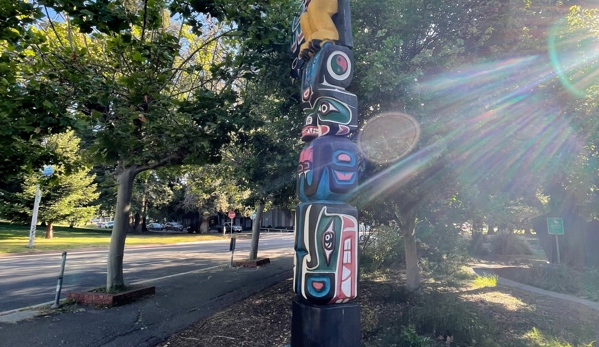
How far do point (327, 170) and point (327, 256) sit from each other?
3.17ft

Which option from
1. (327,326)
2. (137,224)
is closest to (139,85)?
(327,326)

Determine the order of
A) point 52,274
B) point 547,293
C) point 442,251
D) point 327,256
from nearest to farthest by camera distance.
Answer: point 327,256, point 547,293, point 52,274, point 442,251

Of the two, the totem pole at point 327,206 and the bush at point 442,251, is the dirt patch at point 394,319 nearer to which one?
the totem pole at point 327,206

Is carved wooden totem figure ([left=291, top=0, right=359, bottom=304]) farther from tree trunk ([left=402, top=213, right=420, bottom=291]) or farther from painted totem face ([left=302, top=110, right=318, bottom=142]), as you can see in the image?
tree trunk ([left=402, top=213, right=420, bottom=291])

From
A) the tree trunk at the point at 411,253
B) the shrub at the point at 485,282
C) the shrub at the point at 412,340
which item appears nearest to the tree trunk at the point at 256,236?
the tree trunk at the point at 411,253

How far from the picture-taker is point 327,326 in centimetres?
401

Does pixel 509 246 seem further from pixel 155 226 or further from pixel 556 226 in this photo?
pixel 155 226

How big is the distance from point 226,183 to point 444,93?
41.6 feet

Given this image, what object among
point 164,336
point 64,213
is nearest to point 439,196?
point 164,336

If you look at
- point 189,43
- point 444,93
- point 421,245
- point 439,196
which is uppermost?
point 189,43

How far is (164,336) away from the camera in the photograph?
19.9 feet

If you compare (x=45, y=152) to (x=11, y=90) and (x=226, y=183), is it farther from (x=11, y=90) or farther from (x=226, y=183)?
(x=226, y=183)

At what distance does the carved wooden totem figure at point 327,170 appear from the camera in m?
4.15

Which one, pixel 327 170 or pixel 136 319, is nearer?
pixel 327 170
